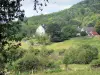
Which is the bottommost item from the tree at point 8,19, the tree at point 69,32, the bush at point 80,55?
the bush at point 80,55

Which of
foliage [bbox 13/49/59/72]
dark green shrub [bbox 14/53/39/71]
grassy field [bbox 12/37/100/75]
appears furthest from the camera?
dark green shrub [bbox 14/53/39/71]

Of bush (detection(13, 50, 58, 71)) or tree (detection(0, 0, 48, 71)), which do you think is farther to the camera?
bush (detection(13, 50, 58, 71))

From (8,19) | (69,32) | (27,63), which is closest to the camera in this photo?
(8,19)

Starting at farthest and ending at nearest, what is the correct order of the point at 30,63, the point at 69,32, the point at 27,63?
the point at 69,32 < the point at 30,63 < the point at 27,63

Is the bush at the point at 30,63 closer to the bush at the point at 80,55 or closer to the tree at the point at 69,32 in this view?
the bush at the point at 80,55

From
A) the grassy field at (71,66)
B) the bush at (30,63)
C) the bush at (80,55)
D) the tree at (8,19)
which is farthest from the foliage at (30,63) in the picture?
Result: the tree at (8,19)

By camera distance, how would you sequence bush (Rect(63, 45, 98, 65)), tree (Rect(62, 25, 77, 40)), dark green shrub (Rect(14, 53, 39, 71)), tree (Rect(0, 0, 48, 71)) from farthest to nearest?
tree (Rect(62, 25, 77, 40)) < bush (Rect(63, 45, 98, 65)) < dark green shrub (Rect(14, 53, 39, 71)) < tree (Rect(0, 0, 48, 71))

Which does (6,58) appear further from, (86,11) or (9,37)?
(86,11)

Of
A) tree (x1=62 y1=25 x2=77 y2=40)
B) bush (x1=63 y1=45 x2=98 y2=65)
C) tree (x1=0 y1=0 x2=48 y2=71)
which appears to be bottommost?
bush (x1=63 y1=45 x2=98 y2=65)

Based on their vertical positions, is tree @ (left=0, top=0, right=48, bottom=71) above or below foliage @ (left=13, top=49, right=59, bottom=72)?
above

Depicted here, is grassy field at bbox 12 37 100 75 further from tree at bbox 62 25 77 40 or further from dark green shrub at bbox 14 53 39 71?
tree at bbox 62 25 77 40

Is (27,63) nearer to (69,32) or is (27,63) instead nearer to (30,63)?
(30,63)

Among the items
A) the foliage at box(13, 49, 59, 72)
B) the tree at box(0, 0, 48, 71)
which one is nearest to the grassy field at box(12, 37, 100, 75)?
the foliage at box(13, 49, 59, 72)

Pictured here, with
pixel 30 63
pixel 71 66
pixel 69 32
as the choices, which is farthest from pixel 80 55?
pixel 69 32
